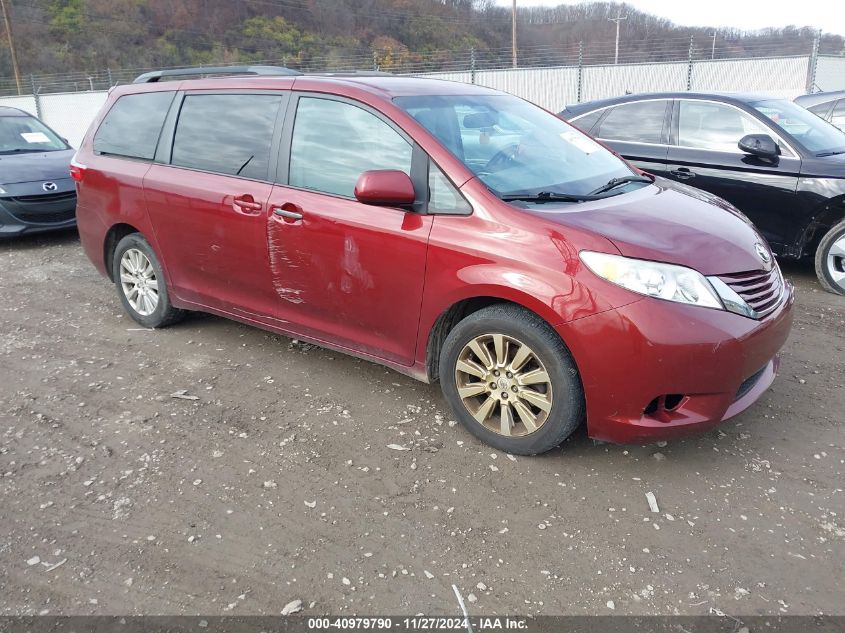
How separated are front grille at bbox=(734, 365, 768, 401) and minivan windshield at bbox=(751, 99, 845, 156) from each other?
11.1 feet

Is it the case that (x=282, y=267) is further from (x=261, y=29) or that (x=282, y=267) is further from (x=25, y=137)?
(x=261, y=29)

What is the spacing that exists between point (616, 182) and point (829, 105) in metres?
8.64

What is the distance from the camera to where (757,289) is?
10.4 feet

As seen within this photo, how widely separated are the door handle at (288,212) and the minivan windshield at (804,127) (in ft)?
14.5

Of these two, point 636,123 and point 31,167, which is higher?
point 636,123

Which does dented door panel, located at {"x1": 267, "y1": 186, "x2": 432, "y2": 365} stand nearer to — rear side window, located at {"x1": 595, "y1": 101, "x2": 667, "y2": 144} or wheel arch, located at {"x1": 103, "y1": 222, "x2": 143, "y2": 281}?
wheel arch, located at {"x1": 103, "y1": 222, "x2": 143, "y2": 281}

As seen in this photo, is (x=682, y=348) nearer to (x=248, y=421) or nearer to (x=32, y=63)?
(x=248, y=421)

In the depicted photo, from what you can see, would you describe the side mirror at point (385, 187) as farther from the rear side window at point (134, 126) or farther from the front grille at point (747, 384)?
the rear side window at point (134, 126)

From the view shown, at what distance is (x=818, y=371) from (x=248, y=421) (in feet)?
11.0

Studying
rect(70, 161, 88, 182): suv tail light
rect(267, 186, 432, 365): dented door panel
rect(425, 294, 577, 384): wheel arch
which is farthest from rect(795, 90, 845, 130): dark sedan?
rect(70, 161, 88, 182): suv tail light

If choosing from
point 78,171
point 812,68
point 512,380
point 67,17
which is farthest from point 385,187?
point 67,17

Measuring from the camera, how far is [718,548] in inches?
105

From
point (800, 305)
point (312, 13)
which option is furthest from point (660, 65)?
point (312, 13)

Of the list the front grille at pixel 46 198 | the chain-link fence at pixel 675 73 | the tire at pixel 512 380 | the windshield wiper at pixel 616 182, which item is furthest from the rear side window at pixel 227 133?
the chain-link fence at pixel 675 73
